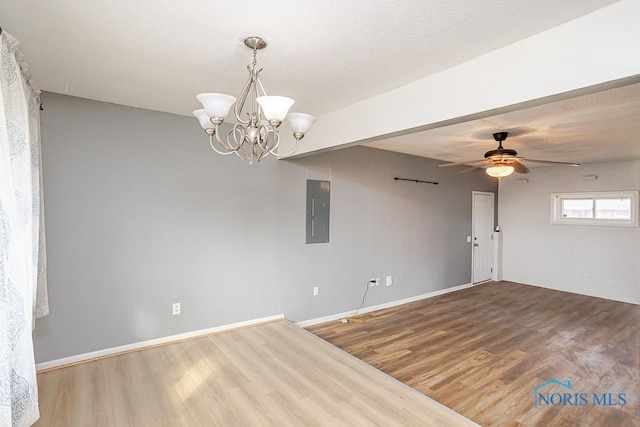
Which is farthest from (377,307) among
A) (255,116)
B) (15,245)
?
(15,245)

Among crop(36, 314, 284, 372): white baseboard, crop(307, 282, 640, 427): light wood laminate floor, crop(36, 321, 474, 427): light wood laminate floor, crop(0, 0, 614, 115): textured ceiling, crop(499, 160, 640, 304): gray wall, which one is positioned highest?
crop(0, 0, 614, 115): textured ceiling

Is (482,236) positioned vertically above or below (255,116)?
below

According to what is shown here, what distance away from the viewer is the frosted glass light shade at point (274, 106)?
1637 mm

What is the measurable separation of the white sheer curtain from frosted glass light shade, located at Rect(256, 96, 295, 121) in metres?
1.13

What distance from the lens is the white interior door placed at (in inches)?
267

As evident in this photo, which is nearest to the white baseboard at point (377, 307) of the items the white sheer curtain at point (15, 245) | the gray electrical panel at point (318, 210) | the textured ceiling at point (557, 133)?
the gray electrical panel at point (318, 210)

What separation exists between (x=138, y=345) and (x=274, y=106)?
2867 mm

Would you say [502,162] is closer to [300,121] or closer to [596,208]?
[300,121]

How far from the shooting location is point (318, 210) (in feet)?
14.4

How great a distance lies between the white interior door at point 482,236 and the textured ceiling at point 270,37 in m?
5.24

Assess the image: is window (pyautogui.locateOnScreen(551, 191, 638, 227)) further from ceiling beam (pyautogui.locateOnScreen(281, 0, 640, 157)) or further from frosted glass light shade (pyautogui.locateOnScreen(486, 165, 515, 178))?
ceiling beam (pyautogui.locateOnScreen(281, 0, 640, 157))

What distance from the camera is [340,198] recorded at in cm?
462

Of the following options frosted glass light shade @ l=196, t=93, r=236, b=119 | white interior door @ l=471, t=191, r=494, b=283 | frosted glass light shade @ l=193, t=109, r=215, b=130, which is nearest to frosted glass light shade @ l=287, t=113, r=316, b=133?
frosted glass light shade @ l=196, t=93, r=236, b=119

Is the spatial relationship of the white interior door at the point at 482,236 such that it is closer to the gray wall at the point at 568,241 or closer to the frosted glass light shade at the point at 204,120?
the gray wall at the point at 568,241
